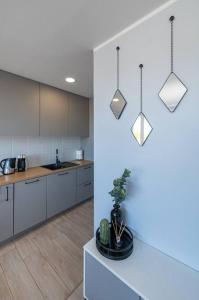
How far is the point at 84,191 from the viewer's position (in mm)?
3002

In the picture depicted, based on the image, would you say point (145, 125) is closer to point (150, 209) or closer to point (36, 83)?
point (150, 209)

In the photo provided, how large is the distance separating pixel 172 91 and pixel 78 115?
91.3 inches

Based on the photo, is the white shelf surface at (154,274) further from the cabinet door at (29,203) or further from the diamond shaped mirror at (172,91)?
the cabinet door at (29,203)

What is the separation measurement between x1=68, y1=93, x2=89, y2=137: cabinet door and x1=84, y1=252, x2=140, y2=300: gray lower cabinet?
7.20 ft

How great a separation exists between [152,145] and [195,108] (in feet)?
1.10

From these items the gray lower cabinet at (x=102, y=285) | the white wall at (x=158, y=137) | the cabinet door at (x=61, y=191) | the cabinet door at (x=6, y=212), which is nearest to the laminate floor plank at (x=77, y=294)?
the gray lower cabinet at (x=102, y=285)

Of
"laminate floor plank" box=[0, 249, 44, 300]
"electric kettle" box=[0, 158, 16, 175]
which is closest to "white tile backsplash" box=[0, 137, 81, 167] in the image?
"electric kettle" box=[0, 158, 16, 175]

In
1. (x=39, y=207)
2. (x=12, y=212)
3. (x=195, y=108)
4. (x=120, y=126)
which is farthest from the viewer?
(x=39, y=207)

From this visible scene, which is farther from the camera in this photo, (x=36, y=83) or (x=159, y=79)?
(x=36, y=83)

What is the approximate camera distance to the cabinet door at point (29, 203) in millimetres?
1969

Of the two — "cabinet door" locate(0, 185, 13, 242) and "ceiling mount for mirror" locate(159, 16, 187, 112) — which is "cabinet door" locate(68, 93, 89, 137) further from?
"ceiling mount for mirror" locate(159, 16, 187, 112)

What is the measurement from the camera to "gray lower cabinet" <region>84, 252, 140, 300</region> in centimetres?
89

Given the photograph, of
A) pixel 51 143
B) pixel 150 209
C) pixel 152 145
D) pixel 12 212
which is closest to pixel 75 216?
pixel 12 212

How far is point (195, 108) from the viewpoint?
0.88 meters
